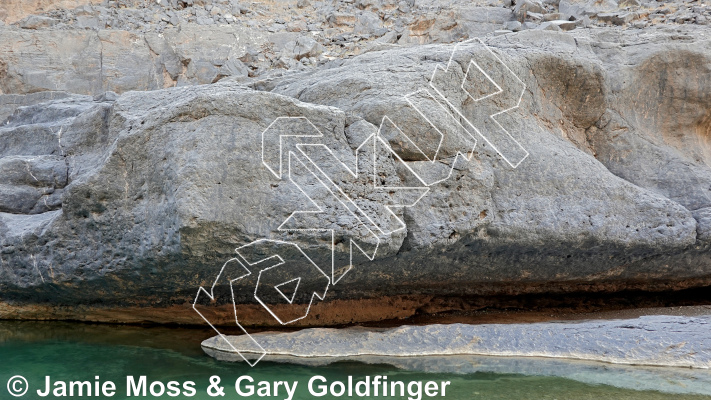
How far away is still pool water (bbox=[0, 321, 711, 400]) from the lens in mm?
2576

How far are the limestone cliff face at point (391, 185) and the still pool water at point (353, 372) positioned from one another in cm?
40

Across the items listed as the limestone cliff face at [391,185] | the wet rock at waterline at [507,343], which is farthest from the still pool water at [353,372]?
the limestone cliff face at [391,185]

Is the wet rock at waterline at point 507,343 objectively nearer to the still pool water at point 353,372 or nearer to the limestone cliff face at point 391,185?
the still pool water at point 353,372

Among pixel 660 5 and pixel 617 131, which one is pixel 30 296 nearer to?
pixel 617 131

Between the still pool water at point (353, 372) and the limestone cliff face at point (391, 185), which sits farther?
the limestone cliff face at point (391, 185)

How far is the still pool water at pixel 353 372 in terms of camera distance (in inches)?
101

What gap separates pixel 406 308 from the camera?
4.19 meters

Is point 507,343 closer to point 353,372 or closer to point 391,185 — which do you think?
point 353,372

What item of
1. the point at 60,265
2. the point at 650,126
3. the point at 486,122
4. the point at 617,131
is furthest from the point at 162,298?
the point at 650,126

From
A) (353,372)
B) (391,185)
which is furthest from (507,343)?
(391,185)

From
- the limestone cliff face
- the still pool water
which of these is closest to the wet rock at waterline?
the still pool water

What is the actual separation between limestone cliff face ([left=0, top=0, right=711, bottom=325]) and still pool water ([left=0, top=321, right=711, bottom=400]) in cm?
40

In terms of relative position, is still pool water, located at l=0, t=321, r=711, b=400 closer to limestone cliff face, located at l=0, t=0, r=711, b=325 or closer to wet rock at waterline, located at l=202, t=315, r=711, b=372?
wet rock at waterline, located at l=202, t=315, r=711, b=372

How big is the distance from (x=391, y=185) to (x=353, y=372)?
100 cm
